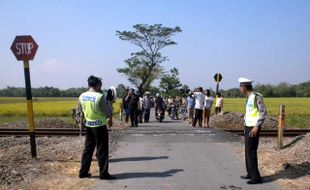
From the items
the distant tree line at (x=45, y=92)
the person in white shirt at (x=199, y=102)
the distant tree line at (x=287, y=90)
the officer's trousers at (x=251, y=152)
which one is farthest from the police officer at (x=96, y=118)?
the distant tree line at (x=45, y=92)

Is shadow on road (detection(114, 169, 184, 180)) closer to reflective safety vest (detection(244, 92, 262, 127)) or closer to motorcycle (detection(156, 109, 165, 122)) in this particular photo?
reflective safety vest (detection(244, 92, 262, 127))

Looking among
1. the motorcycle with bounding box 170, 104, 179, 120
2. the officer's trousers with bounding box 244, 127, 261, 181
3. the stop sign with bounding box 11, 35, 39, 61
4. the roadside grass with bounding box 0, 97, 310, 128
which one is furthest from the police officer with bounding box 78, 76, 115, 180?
the motorcycle with bounding box 170, 104, 179, 120

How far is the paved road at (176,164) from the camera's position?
26.8 feet

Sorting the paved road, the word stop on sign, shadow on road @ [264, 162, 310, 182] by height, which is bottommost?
shadow on road @ [264, 162, 310, 182]

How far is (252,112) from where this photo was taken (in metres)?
8.70

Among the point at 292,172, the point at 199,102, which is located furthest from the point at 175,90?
the point at 292,172

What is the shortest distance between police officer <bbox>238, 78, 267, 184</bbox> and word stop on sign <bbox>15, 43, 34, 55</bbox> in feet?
15.9

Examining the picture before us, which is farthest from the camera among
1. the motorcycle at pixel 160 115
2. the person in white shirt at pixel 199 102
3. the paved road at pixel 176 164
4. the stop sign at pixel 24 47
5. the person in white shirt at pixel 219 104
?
the motorcycle at pixel 160 115

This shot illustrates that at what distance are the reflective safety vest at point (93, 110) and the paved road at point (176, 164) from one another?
3.69 ft

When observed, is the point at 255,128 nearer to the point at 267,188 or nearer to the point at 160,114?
the point at 267,188

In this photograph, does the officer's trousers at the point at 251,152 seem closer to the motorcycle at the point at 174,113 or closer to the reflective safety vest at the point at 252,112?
the reflective safety vest at the point at 252,112

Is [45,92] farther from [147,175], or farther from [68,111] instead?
[147,175]

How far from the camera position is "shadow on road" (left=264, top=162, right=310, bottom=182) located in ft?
29.0

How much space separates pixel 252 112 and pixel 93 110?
2.98 m
